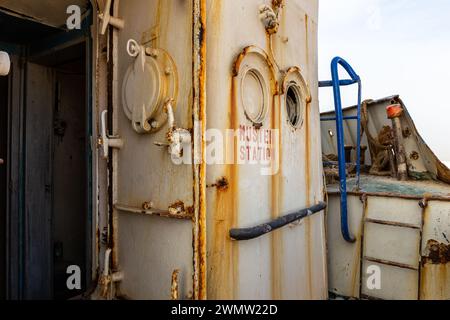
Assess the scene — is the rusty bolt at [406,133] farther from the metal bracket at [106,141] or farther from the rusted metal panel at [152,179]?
the metal bracket at [106,141]

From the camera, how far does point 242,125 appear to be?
2021 millimetres

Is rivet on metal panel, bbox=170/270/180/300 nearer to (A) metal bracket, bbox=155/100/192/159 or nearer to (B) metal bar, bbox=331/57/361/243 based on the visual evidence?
(A) metal bracket, bbox=155/100/192/159

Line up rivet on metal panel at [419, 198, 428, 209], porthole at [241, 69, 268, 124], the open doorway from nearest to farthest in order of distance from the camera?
porthole at [241, 69, 268, 124], rivet on metal panel at [419, 198, 428, 209], the open doorway

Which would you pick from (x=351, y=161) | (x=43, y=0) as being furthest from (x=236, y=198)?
(x=351, y=161)

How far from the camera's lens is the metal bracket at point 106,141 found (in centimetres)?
214

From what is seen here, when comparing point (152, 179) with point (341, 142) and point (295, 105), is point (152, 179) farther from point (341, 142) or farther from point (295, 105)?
point (341, 142)

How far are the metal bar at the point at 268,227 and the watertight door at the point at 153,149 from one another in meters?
0.30

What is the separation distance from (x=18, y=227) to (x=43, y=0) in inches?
94.8

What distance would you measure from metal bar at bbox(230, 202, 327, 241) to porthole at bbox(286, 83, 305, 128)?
2.58ft

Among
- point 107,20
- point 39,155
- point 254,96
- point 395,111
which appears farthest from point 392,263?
point 39,155

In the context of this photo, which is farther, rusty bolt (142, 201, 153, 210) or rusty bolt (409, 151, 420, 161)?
rusty bolt (409, 151, 420, 161)

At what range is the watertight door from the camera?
1868 millimetres

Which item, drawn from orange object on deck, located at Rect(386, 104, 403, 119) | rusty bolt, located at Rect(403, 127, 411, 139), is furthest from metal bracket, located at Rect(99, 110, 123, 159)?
rusty bolt, located at Rect(403, 127, 411, 139)

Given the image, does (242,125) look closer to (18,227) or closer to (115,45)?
(115,45)
